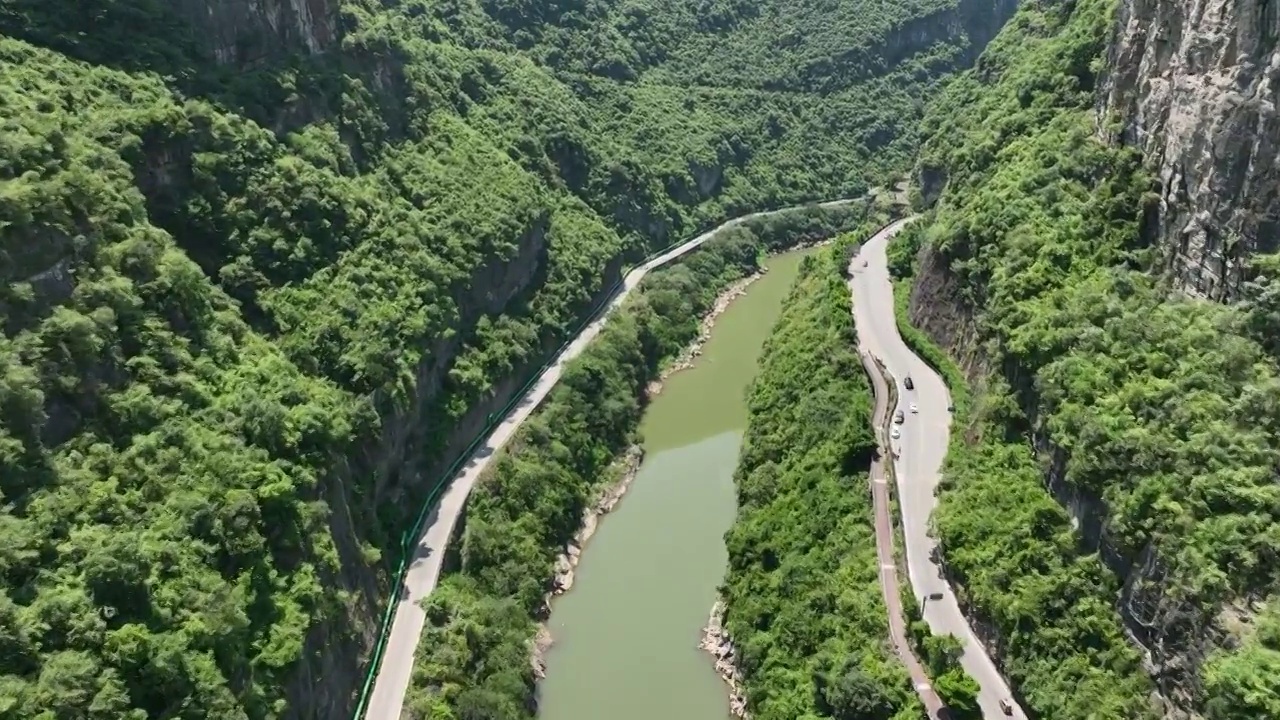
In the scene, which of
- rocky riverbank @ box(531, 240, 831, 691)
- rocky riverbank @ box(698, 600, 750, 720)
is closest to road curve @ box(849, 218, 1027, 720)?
rocky riverbank @ box(698, 600, 750, 720)

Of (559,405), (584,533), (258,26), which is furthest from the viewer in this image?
(559,405)

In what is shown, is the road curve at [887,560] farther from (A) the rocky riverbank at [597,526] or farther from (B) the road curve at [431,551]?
(B) the road curve at [431,551]

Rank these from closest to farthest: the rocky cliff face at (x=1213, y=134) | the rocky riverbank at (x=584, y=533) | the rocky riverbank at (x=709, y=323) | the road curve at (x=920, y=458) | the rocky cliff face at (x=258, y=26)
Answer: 1. the rocky cliff face at (x=1213, y=134)
2. the road curve at (x=920, y=458)
3. the rocky riverbank at (x=584, y=533)
4. the rocky cliff face at (x=258, y=26)
5. the rocky riverbank at (x=709, y=323)

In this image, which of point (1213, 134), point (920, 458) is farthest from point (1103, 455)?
point (1213, 134)

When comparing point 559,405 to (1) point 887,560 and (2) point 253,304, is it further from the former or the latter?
(1) point 887,560

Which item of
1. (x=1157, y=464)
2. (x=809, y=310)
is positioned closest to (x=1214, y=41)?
(x=1157, y=464)

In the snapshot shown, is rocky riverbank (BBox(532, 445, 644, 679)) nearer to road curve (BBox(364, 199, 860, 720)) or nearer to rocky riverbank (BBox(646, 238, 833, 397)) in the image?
road curve (BBox(364, 199, 860, 720))

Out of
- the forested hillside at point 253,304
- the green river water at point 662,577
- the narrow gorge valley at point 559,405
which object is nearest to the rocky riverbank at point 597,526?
the narrow gorge valley at point 559,405
